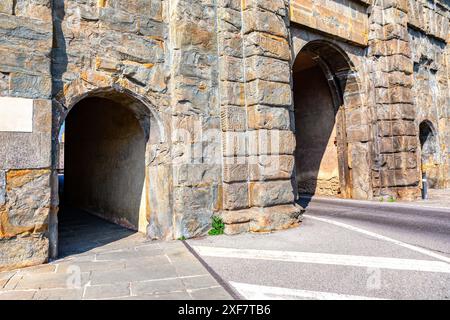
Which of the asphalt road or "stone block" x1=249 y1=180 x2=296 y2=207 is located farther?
"stone block" x1=249 y1=180 x2=296 y2=207

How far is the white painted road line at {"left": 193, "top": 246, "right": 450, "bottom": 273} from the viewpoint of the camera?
3334mm

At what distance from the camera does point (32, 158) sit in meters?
3.78

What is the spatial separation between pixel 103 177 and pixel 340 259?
5379 millimetres

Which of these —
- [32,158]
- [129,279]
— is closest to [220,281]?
[129,279]

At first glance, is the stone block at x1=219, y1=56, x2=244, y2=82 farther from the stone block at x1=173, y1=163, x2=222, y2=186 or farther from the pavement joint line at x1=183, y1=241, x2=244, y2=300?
the pavement joint line at x1=183, y1=241, x2=244, y2=300

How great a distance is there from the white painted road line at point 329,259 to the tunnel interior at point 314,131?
6.39 metres

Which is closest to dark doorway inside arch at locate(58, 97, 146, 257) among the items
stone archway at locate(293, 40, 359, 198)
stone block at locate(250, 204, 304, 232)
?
stone block at locate(250, 204, 304, 232)

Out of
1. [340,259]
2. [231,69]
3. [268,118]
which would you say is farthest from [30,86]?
[340,259]

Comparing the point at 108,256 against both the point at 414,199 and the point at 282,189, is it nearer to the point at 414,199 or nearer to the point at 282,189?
the point at 282,189

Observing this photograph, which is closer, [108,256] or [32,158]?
[32,158]

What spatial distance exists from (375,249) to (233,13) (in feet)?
14.0

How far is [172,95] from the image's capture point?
4934 millimetres

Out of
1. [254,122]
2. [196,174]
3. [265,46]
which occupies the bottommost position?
[196,174]

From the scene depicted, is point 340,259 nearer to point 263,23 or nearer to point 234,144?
point 234,144
